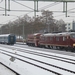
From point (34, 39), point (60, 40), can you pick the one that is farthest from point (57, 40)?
point (34, 39)

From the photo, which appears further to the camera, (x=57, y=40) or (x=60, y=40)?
(x=57, y=40)

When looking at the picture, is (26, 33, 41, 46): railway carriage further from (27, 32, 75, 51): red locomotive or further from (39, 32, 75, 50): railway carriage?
(39, 32, 75, 50): railway carriage

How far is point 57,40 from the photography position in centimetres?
3972

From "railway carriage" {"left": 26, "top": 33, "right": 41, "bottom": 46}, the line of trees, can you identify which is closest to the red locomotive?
"railway carriage" {"left": 26, "top": 33, "right": 41, "bottom": 46}

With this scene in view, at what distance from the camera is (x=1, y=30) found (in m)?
106

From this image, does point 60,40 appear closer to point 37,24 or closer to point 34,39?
point 34,39

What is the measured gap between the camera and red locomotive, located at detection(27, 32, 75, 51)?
35.1 metres

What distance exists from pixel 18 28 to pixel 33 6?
62667mm

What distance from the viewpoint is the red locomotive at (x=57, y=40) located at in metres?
35.1

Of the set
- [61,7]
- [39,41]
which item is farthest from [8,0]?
[39,41]

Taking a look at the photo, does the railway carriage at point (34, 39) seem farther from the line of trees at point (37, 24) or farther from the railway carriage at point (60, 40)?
the line of trees at point (37, 24)

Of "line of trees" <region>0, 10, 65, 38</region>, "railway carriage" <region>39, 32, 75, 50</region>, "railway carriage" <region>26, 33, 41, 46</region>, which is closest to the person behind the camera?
"railway carriage" <region>39, 32, 75, 50</region>

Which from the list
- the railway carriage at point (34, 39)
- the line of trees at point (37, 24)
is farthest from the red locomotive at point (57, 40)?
the line of trees at point (37, 24)

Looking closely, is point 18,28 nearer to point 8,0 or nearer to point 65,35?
point 65,35
